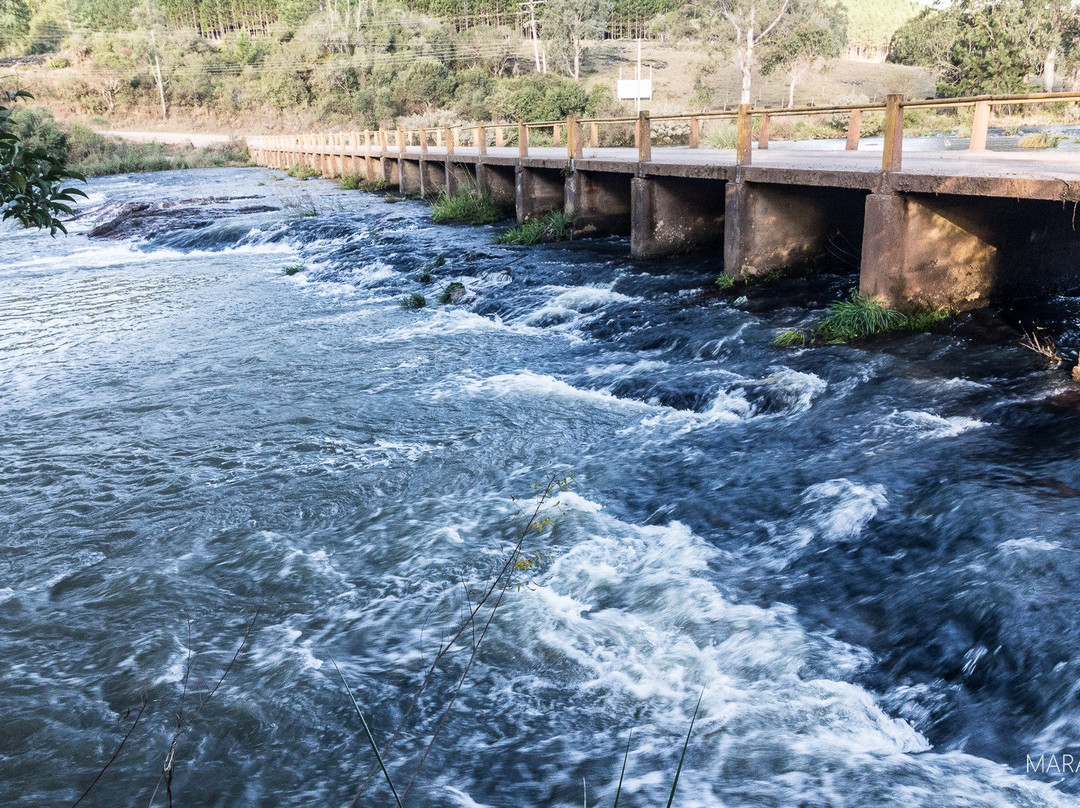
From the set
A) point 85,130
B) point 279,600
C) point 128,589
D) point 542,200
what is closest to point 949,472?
point 279,600

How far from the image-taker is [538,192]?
18.9 meters

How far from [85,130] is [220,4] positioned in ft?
248

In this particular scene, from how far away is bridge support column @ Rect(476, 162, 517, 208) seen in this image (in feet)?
71.4

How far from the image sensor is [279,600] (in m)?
5.61

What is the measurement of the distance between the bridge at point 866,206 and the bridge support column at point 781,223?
17 mm

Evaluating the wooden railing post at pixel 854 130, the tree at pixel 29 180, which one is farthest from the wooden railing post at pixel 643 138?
the tree at pixel 29 180

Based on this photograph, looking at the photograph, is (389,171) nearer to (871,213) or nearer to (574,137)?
(574,137)

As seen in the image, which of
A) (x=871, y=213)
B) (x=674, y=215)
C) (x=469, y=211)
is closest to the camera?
(x=871, y=213)

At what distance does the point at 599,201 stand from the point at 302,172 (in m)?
26.3

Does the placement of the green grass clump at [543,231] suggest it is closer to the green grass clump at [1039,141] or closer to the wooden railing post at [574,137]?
the wooden railing post at [574,137]

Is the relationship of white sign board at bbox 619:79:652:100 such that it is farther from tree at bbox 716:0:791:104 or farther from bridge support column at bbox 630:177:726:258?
bridge support column at bbox 630:177:726:258

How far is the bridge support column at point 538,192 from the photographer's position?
18.8 m

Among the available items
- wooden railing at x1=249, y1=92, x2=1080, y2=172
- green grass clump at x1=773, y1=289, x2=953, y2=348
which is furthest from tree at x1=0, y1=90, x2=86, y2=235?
green grass clump at x1=773, y1=289, x2=953, y2=348

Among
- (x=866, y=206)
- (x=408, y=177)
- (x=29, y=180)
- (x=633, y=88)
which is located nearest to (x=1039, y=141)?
(x=866, y=206)
